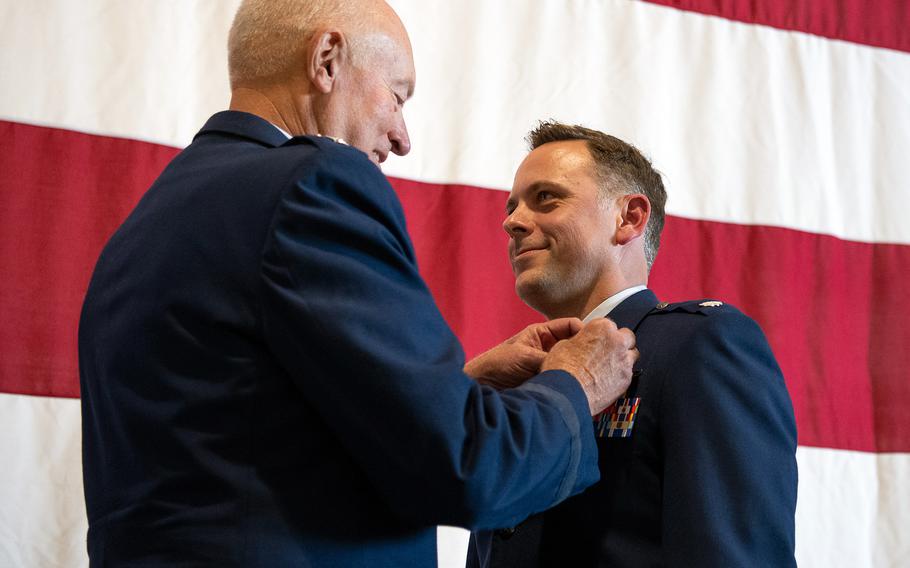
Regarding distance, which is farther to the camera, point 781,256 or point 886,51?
point 886,51

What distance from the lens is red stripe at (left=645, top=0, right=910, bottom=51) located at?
2.77 meters

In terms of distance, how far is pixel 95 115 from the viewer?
217cm

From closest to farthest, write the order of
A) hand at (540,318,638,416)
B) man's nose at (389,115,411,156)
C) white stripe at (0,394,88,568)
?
1. hand at (540,318,638,416)
2. man's nose at (389,115,411,156)
3. white stripe at (0,394,88,568)

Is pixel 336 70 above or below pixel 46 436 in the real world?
above

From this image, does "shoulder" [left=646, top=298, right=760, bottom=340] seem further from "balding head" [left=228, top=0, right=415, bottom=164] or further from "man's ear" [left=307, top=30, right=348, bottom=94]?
"man's ear" [left=307, top=30, right=348, bottom=94]

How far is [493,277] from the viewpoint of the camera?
240 cm

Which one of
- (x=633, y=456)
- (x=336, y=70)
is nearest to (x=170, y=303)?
(x=336, y=70)

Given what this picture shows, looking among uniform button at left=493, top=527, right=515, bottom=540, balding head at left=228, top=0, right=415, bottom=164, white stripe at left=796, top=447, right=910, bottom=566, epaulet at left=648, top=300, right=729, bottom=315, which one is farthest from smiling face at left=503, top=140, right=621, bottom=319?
white stripe at left=796, top=447, right=910, bottom=566

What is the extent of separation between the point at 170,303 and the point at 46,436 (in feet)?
3.94

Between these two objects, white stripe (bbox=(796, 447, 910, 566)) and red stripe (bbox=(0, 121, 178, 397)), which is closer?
red stripe (bbox=(0, 121, 178, 397))

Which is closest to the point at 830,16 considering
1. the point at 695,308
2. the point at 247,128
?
the point at 695,308

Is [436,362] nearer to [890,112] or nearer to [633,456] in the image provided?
[633,456]

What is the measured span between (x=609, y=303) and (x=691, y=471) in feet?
1.41

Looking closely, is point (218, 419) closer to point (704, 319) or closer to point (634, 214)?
point (704, 319)
